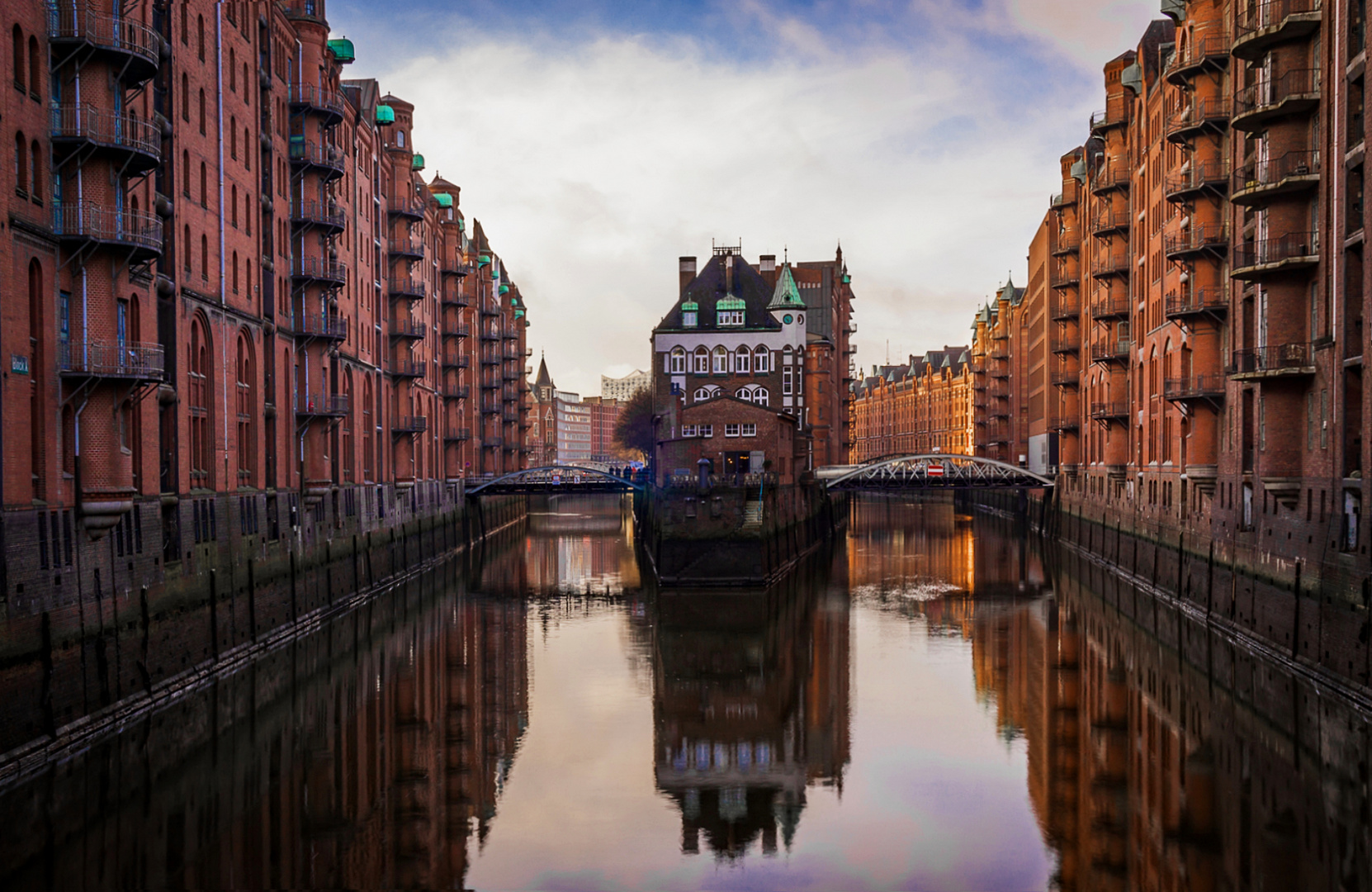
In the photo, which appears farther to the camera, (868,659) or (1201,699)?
(868,659)

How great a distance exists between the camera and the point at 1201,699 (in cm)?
2639

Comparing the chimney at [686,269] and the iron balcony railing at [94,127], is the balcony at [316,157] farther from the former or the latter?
the chimney at [686,269]

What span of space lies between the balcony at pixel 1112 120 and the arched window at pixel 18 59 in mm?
46990

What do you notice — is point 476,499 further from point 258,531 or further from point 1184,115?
point 1184,115

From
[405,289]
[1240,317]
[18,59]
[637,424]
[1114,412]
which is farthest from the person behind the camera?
[637,424]

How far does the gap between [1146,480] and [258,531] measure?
33.5 m

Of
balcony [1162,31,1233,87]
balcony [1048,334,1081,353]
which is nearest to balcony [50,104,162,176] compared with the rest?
balcony [1162,31,1233,87]

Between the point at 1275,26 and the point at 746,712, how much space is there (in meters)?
20.7

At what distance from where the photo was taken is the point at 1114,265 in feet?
182

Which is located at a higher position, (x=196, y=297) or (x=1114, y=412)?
(x=196, y=297)

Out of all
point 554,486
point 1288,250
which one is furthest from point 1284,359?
point 554,486

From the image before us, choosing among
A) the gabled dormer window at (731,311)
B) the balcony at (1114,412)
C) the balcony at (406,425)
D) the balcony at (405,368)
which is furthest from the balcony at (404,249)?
the balcony at (1114,412)

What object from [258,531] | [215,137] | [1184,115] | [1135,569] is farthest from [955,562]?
[215,137]

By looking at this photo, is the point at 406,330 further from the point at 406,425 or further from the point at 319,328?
the point at 319,328
